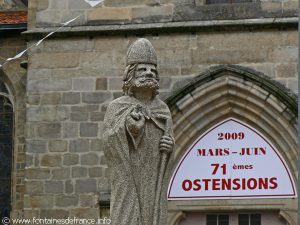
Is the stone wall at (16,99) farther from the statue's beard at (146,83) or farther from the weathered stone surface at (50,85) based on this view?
Result: the statue's beard at (146,83)

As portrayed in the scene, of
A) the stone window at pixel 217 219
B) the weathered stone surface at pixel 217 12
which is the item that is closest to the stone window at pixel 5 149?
the stone window at pixel 217 219

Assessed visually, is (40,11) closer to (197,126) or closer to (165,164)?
(197,126)

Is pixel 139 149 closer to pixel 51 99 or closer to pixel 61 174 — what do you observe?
pixel 61 174

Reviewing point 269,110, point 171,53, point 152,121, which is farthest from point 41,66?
point 152,121

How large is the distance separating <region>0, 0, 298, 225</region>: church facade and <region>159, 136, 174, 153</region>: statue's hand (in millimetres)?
8461

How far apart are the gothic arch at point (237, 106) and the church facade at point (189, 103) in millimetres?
14

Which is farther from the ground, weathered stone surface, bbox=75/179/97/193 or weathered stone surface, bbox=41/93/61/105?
weathered stone surface, bbox=41/93/61/105

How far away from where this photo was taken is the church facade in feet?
62.9

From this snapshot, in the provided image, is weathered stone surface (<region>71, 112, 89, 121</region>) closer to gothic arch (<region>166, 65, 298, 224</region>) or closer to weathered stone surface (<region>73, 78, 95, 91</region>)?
weathered stone surface (<region>73, 78, 95, 91</region>)

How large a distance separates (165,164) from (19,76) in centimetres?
1152

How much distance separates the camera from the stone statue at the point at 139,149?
411 inches

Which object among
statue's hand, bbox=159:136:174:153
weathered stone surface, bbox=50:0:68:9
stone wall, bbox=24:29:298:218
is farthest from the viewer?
weathered stone surface, bbox=50:0:68:9

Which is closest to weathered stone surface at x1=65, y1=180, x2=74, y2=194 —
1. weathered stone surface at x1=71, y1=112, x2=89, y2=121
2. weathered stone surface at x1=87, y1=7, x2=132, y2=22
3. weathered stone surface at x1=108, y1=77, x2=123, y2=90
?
weathered stone surface at x1=71, y1=112, x2=89, y2=121

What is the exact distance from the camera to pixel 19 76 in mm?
21859
